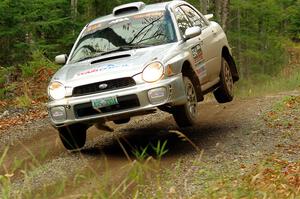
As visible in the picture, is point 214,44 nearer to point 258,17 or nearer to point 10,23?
point 10,23

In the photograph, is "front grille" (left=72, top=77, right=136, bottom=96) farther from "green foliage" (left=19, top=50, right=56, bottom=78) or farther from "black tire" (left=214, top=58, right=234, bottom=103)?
"green foliage" (left=19, top=50, right=56, bottom=78)

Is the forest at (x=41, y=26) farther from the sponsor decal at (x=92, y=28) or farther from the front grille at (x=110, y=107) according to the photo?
the front grille at (x=110, y=107)

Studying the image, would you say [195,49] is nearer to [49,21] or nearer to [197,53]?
[197,53]

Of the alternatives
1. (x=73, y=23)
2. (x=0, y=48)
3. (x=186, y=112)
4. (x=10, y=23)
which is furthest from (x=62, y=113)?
(x=73, y=23)

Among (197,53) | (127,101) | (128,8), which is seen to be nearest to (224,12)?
(128,8)

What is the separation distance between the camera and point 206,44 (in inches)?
373

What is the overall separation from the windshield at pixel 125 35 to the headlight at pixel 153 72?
0.83 m

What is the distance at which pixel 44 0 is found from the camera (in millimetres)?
20312

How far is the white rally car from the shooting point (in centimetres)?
735

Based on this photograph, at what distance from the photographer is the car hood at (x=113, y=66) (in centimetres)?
742

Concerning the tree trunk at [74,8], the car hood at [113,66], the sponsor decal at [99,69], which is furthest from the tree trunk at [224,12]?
the sponsor decal at [99,69]

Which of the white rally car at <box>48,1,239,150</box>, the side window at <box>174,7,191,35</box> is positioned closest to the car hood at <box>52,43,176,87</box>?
the white rally car at <box>48,1,239,150</box>

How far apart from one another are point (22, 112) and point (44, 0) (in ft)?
26.1

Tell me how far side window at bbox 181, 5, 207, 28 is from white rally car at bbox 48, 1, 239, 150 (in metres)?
0.03
